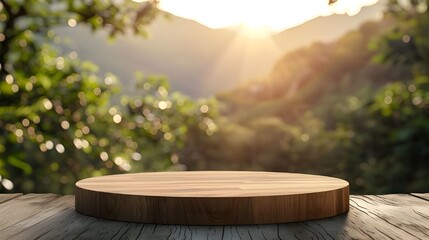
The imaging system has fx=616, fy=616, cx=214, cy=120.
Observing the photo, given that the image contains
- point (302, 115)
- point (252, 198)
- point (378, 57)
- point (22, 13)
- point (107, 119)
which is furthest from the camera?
point (302, 115)

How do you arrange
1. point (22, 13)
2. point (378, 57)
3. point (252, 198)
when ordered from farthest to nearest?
1. point (378, 57)
2. point (22, 13)
3. point (252, 198)

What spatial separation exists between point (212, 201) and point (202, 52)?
167 ft

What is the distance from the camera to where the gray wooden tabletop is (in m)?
2.37

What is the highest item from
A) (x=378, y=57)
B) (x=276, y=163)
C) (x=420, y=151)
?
(x=378, y=57)

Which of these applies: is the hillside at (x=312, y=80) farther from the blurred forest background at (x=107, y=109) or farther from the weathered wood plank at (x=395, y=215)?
the weathered wood plank at (x=395, y=215)

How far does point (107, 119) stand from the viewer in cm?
750

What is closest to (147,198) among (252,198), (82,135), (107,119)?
(252,198)

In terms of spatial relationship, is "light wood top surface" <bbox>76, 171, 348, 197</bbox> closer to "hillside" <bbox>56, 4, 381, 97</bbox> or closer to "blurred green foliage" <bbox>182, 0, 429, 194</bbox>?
"blurred green foliage" <bbox>182, 0, 429, 194</bbox>

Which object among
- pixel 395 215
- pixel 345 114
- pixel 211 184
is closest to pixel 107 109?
pixel 211 184

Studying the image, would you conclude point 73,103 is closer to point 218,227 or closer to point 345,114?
point 218,227

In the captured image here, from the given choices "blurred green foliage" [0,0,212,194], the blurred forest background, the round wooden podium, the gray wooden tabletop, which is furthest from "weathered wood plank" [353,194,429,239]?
"blurred green foliage" [0,0,212,194]

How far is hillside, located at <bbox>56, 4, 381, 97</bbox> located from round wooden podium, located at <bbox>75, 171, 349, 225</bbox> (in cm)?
4259

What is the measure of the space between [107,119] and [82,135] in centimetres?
85

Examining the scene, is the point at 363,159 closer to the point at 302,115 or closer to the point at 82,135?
the point at 82,135
